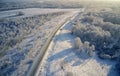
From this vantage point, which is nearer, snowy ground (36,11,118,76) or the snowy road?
snowy ground (36,11,118,76)

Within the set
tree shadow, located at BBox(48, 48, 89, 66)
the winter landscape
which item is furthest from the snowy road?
tree shadow, located at BBox(48, 48, 89, 66)

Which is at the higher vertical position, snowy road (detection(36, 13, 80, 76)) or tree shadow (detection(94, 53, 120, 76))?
snowy road (detection(36, 13, 80, 76))

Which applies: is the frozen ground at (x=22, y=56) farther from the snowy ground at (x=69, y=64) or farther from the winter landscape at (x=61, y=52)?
the snowy ground at (x=69, y=64)

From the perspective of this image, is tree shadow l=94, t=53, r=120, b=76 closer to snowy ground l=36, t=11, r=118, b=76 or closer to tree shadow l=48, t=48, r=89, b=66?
snowy ground l=36, t=11, r=118, b=76

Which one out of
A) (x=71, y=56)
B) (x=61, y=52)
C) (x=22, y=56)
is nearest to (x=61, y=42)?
(x=61, y=52)

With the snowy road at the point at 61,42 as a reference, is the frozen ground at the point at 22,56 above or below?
below

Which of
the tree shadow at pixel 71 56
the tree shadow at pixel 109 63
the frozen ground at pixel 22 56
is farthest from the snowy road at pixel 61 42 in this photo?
the tree shadow at pixel 109 63

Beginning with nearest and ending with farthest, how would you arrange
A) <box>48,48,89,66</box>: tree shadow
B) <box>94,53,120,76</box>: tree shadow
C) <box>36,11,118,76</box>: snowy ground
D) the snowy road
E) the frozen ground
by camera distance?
1. <box>36,11,118,76</box>: snowy ground
2. the frozen ground
3. <box>94,53,120,76</box>: tree shadow
4. <box>48,48,89,66</box>: tree shadow
5. the snowy road

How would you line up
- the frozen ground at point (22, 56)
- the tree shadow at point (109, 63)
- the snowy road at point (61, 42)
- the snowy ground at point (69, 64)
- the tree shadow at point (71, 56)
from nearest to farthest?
the snowy ground at point (69, 64), the frozen ground at point (22, 56), the tree shadow at point (109, 63), the tree shadow at point (71, 56), the snowy road at point (61, 42)
